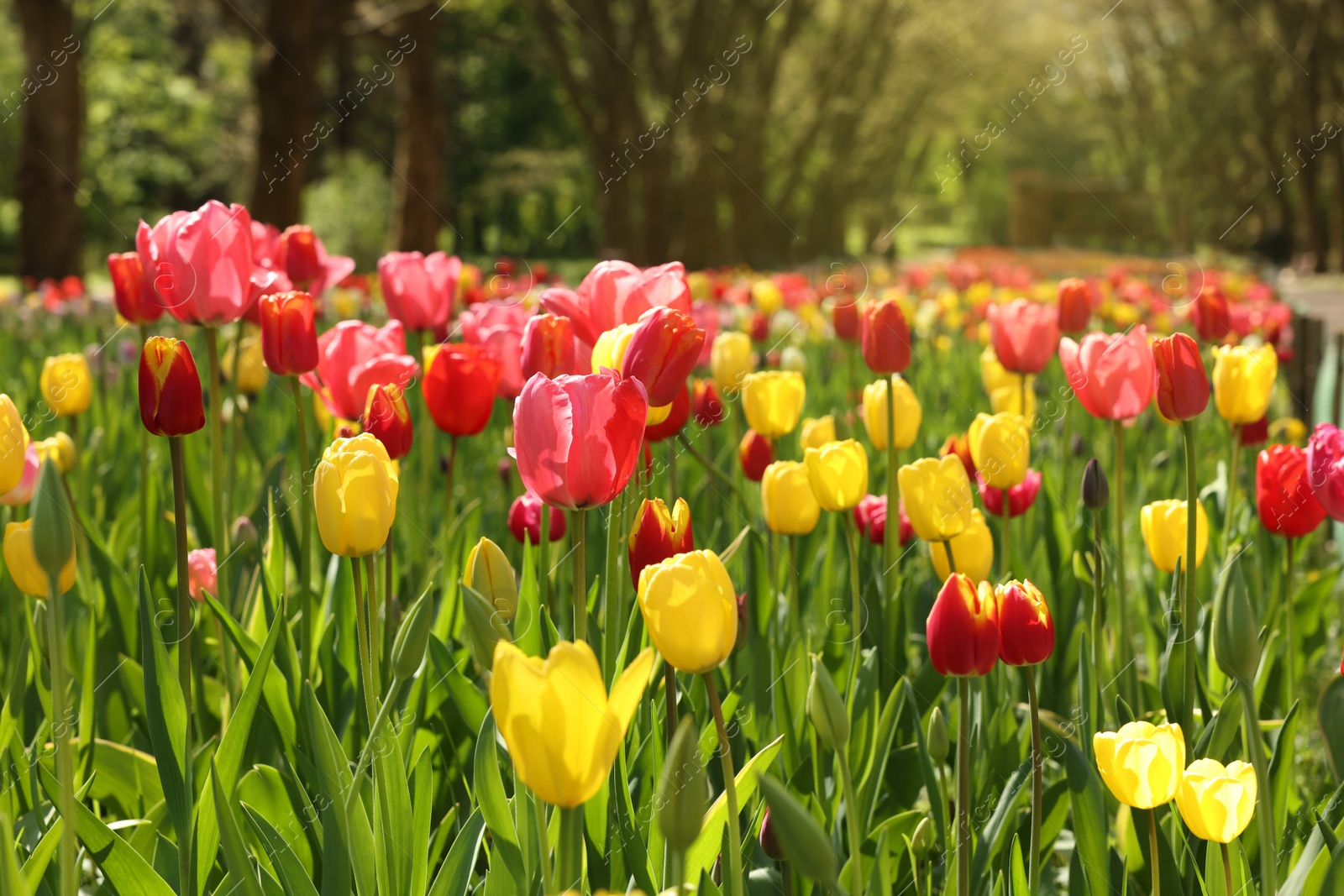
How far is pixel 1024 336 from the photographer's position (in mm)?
2555

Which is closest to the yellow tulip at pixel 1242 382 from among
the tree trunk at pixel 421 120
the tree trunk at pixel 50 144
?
the tree trunk at pixel 50 144

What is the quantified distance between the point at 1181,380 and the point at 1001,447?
0.49m

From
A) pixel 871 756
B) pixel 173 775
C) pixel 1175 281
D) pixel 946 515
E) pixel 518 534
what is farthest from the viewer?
pixel 1175 281

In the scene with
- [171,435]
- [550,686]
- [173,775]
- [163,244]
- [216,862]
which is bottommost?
[216,862]

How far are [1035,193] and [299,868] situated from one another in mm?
69604

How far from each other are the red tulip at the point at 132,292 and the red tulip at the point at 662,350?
1182 mm

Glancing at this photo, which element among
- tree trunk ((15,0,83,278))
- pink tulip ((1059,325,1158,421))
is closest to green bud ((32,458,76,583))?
pink tulip ((1059,325,1158,421))

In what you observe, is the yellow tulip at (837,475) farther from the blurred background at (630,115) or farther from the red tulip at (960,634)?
the blurred background at (630,115)

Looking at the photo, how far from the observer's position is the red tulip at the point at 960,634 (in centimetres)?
123

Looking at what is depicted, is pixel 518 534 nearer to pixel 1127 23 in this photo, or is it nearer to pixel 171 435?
pixel 171 435

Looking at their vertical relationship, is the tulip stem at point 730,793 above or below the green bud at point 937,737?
above

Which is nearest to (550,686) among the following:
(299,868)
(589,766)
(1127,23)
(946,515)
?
(589,766)

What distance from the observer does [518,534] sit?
2.03 metres

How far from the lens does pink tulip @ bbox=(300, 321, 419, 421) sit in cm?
191
